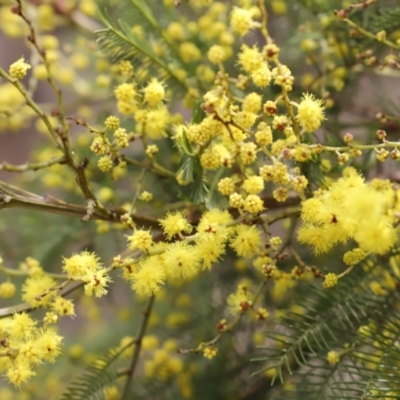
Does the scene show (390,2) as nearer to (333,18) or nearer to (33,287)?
(333,18)

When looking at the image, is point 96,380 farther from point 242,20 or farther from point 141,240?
point 242,20

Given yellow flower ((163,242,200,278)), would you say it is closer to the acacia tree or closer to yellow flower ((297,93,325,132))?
the acacia tree

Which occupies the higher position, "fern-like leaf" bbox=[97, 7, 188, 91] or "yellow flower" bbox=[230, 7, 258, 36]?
"yellow flower" bbox=[230, 7, 258, 36]

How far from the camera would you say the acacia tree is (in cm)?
47

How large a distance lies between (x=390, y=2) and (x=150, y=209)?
1.33 feet

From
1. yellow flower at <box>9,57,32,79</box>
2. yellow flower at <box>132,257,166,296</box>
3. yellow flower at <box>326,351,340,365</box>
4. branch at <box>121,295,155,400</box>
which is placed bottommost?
branch at <box>121,295,155,400</box>

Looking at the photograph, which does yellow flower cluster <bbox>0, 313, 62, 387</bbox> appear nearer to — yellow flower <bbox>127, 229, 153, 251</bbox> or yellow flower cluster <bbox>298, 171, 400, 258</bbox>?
yellow flower <bbox>127, 229, 153, 251</bbox>

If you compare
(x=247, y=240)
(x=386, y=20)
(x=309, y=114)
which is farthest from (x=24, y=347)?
(x=386, y=20)

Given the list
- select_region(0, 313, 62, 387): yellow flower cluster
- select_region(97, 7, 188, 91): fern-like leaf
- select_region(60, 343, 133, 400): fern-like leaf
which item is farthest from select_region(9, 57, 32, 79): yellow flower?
select_region(60, 343, 133, 400): fern-like leaf

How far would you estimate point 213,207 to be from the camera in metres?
0.55

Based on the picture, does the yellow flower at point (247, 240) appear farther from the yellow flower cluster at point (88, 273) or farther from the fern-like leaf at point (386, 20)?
the fern-like leaf at point (386, 20)

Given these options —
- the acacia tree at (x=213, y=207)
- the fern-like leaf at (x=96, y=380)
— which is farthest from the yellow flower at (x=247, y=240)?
the fern-like leaf at (x=96, y=380)

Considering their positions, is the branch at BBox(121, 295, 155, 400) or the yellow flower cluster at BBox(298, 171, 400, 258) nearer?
the yellow flower cluster at BBox(298, 171, 400, 258)

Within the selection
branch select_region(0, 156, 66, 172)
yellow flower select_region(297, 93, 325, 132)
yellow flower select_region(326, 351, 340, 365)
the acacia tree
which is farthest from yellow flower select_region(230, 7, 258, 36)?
yellow flower select_region(326, 351, 340, 365)
